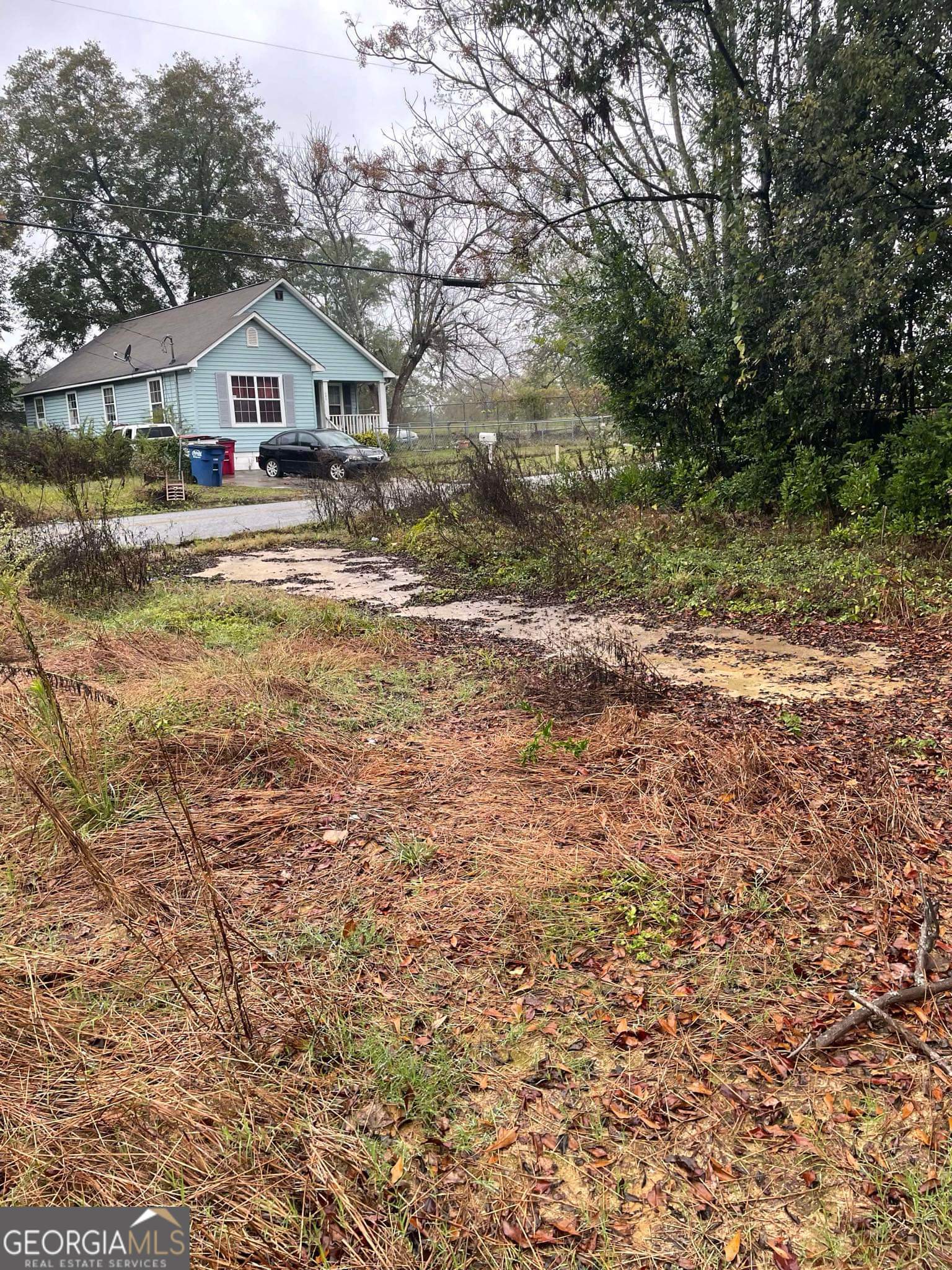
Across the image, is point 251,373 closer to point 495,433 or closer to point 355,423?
point 355,423

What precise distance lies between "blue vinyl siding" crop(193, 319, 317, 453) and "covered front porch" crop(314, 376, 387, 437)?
→ 2.58ft

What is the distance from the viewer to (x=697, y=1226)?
5.21 feet

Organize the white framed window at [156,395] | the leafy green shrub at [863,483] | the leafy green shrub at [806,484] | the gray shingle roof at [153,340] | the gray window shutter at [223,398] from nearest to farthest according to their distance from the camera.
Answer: the leafy green shrub at [863,483]
the leafy green shrub at [806,484]
the gray window shutter at [223,398]
the gray shingle roof at [153,340]
the white framed window at [156,395]

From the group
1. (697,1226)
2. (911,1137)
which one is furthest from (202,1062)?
(911,1137)

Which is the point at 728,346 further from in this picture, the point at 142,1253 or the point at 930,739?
the point at 142,1253

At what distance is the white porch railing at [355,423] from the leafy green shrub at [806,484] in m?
20.5

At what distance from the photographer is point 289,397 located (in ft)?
85.1

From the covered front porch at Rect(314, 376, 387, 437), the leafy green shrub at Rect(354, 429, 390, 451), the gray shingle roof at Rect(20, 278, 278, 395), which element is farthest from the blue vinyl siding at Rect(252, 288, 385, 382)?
the leafy green shrub at Rect(354, 429, 390, 451)

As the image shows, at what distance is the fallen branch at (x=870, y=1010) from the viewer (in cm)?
202

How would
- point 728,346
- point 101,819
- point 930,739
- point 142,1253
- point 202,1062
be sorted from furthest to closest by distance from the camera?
1. point 728,346
2. point 930,739
3. point 101,819
4. point 202,1062
5. point 142,1253

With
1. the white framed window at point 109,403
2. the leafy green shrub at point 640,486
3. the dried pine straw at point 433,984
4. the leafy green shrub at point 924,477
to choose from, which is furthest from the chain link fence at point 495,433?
the dried pine straw at point 433,984

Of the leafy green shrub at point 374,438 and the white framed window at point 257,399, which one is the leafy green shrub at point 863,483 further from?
the white framed window at point 257,399

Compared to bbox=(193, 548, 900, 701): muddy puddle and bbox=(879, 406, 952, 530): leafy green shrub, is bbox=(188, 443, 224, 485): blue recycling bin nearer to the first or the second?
bbox=(193, 548, 900, 701): muddy puddle

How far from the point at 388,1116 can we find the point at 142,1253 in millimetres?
557
